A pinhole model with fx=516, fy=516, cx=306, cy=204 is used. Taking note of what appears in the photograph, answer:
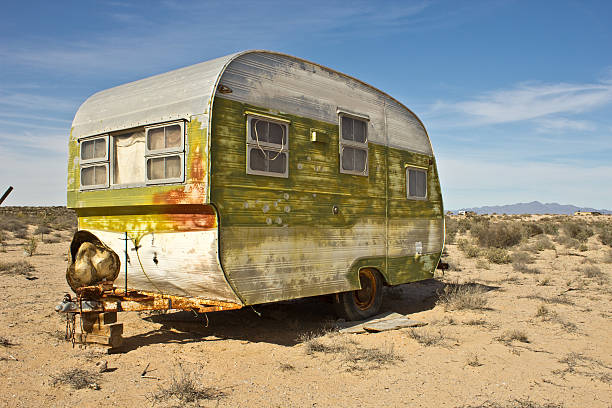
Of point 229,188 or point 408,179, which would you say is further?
point 408,179

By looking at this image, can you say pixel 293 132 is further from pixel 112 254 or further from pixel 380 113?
pixel 112 254

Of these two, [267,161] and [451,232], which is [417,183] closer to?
[267,161]

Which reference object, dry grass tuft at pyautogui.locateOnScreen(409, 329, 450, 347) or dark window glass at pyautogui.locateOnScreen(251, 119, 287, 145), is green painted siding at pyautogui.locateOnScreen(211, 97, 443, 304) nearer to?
dark window glass at pyautogui.locateOnScreen(251, 119, 287, 145)

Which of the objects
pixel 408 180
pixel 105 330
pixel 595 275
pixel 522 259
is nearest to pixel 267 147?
pixel 105 330

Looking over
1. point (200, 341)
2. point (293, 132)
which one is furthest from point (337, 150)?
point (200, 341)

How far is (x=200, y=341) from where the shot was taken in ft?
22.8

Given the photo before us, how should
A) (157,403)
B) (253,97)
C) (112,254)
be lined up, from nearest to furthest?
1. (157,403)
2. (253,97)
3. (112,254)

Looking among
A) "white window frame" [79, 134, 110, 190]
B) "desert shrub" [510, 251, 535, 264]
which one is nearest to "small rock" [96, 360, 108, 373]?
"white window frame" [79, 134, 110, 190]

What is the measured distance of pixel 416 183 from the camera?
9641 mm

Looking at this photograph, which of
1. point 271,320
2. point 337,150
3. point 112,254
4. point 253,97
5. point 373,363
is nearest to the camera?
point 373,363

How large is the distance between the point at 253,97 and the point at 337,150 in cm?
178

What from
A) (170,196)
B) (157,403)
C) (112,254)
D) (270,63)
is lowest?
(157,403)

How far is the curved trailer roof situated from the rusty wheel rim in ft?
10.3

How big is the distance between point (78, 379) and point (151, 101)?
340 cm
